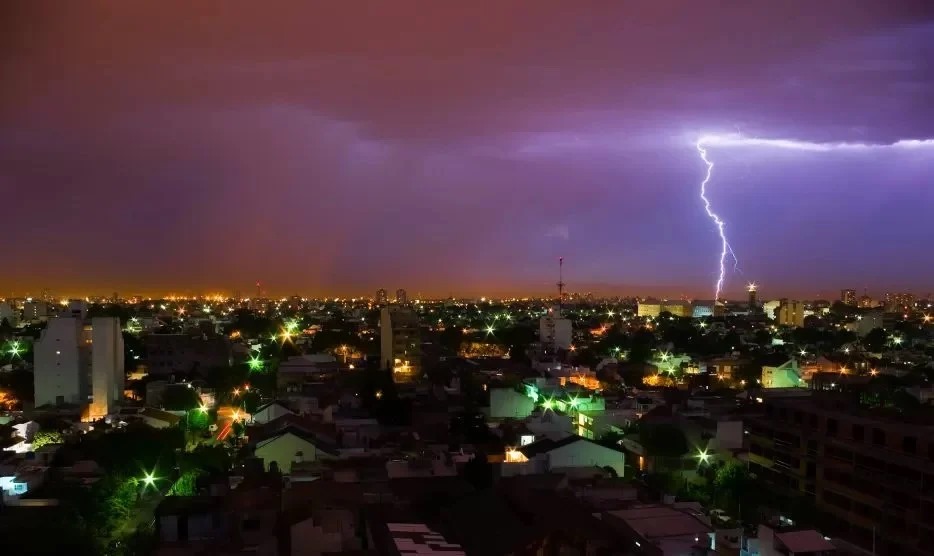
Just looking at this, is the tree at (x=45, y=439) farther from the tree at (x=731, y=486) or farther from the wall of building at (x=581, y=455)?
the tree at (x=731, y=486)

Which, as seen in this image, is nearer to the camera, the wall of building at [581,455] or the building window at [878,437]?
the building window at [878,437]

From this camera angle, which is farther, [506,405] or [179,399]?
[179,399]

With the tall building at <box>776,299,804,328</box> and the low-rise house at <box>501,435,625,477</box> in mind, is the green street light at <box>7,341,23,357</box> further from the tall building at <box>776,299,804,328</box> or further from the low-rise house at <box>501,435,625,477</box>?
the tall building at <box>776,299,804,328</box>

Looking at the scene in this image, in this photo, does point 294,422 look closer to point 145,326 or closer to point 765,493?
point 765,493

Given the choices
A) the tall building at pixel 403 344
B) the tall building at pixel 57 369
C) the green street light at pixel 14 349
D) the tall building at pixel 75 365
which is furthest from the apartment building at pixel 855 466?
the green street light at pixel 14 349

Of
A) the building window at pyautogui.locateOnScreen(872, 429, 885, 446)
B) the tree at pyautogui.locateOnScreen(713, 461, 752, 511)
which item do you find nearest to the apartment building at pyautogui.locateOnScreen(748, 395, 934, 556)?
the building window at pyautogui.locateOnScreen(872, 429, 885, 446)

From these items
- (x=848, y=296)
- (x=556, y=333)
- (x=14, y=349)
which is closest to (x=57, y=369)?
(x=14, y=349)

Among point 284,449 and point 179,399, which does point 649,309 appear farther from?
point 284,449
